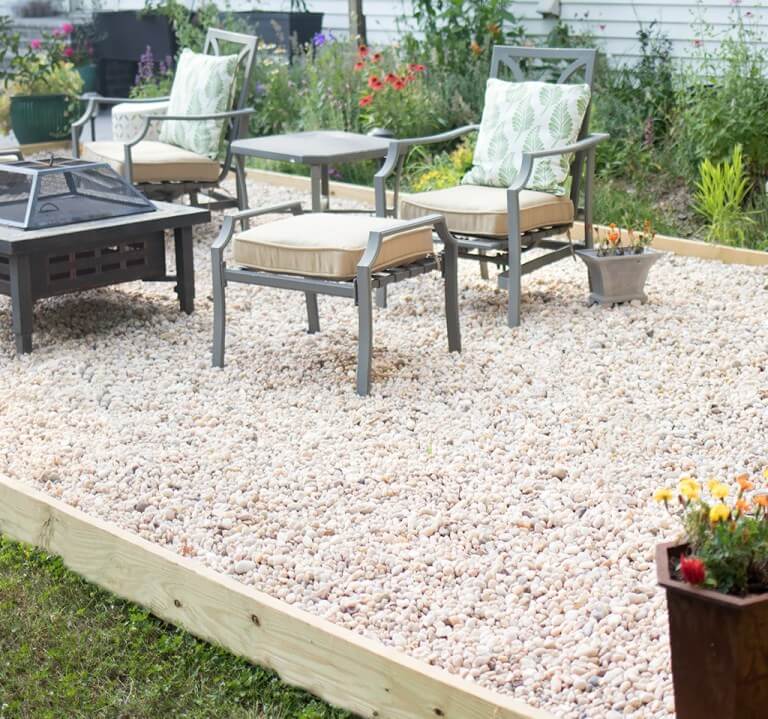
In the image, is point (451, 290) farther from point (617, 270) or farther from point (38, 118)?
point (38, 118)

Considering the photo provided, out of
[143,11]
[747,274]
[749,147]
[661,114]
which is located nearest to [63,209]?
[747,274]

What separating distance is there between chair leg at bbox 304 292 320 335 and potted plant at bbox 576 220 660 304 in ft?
4.11

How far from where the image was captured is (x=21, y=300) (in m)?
4.82

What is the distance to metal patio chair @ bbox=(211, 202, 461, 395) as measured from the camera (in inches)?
171

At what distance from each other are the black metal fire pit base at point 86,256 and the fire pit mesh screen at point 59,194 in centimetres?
7

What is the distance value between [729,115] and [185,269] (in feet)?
10.9

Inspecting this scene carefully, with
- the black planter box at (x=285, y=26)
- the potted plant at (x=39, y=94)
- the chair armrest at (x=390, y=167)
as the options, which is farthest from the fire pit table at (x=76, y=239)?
the black planter box at (x=285, y=26)

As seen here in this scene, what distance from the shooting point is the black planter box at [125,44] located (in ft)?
38.9

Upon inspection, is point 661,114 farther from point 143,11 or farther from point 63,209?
point 143,11

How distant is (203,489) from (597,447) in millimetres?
1279

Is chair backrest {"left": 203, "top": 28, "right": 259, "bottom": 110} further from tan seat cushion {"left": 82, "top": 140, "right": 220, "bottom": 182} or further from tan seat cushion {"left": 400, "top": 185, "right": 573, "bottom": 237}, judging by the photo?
tan seat cushion {"left": 400, "top": 185, "right": 573, "bottom": 237}

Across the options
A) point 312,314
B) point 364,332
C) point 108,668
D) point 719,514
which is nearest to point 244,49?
point 312,314

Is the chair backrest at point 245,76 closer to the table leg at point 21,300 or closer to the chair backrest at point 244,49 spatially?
the chair backrest at point 244,49

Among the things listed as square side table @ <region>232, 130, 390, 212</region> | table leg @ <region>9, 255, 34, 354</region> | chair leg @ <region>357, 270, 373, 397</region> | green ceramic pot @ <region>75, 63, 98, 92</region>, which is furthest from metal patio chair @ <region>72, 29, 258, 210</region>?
green ceramic pot @ <region>75, 63, 98, 92</region>
